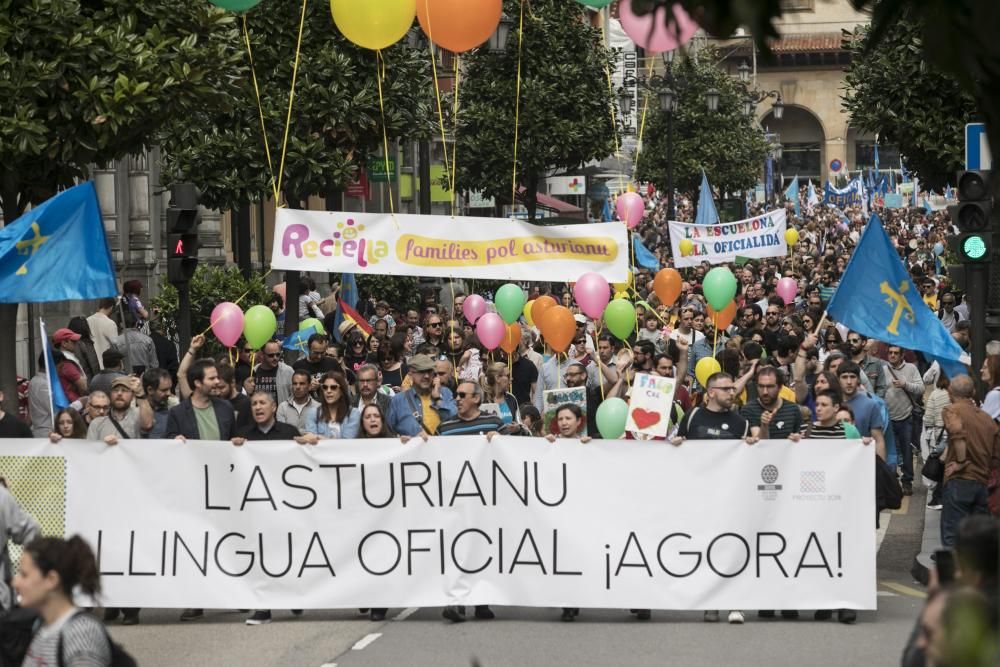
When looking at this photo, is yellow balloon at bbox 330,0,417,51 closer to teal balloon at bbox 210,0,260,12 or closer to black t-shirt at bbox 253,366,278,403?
teal balloon at bbox 210,0,260,12

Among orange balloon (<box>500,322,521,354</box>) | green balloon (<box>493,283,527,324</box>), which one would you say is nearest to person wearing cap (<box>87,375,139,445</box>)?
orange balloon (<box>500,322,521,354</box>)

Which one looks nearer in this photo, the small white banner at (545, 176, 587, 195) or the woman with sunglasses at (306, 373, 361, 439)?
the woman with sunglasses at (306, 373, 361, 439)

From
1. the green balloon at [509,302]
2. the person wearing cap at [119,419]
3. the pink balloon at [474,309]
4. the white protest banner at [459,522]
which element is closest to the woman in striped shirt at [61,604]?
the white protest banner at [459,522]

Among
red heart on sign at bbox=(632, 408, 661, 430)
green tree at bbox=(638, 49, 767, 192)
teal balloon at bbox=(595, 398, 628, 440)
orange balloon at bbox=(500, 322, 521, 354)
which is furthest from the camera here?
green tree at bbox=(638, 49, 767, 192)

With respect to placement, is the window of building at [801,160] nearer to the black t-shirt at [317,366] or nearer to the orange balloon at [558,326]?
the orange balloon at [558,326]

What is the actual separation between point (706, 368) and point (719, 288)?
2.46 m

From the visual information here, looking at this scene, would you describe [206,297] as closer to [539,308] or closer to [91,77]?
[539,308]

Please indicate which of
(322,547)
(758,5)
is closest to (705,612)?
(322,547)

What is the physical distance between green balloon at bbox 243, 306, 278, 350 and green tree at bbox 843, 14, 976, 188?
6.57 m

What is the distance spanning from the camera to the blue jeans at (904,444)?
55.7 feet

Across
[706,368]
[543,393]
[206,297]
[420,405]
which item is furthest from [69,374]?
[206,297]

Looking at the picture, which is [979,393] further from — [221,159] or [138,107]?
[221,159]

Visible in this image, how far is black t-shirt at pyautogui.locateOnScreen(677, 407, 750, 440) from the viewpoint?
11.3m

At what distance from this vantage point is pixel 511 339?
688 inches
